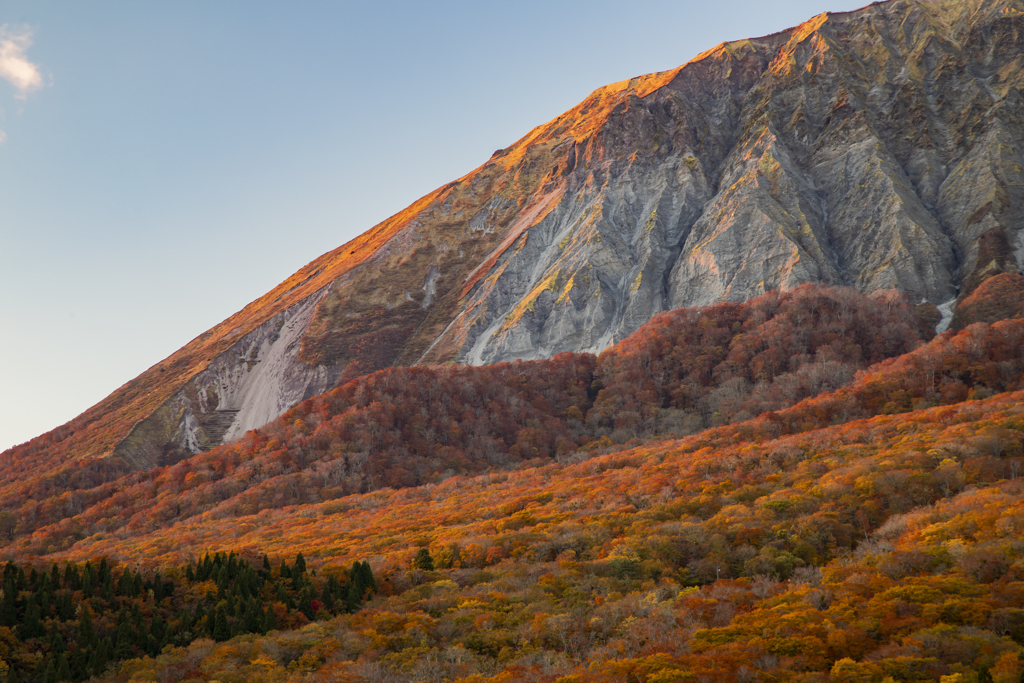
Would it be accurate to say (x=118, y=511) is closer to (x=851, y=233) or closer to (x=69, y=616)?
(x=69, y=616)

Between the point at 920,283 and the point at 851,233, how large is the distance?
21040 millimetres

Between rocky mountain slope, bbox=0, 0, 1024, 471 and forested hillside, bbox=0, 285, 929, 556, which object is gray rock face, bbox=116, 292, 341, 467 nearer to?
rocky mountain slope, bbox=0, 0, 1024, 471

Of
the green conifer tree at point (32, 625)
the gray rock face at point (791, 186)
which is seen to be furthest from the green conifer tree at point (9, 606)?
the gray rock face at point (791, 186)

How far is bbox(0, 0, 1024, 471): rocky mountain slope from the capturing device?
12325 cm

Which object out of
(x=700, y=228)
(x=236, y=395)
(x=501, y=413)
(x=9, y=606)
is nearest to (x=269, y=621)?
(x=9, y=606)

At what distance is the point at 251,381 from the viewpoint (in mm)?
161625

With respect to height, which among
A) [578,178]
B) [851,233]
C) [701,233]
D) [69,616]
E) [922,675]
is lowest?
[922,675]

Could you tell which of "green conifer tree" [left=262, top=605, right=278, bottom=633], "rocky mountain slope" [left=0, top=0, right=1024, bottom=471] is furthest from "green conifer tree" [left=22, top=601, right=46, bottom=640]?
"rocky mountain slope" [left=0, top=0, right=1024, bottom=471]

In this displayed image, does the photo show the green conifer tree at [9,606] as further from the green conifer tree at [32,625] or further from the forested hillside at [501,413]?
the forested hillside at [501,413]

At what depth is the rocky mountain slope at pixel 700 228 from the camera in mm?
123250

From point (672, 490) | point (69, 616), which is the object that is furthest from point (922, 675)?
point (69, 616)

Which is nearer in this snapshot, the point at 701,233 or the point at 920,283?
the point at 920,283

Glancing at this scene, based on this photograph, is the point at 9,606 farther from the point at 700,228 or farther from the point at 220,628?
the point at 700,228

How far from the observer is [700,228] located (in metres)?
140
